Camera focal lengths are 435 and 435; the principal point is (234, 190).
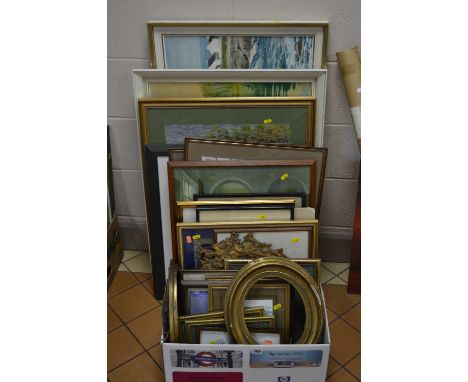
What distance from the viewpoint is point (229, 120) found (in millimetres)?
1585

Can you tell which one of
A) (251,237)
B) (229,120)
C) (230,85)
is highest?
(230,85)

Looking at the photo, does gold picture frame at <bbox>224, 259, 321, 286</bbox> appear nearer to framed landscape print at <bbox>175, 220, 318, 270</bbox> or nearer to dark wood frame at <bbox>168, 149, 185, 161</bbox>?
framed landscape print at <bbox>175, 220, 318, 270</bbox>

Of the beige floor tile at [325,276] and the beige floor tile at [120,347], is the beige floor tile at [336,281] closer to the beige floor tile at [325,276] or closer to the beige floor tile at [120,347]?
the beige floor tile at [325,276]

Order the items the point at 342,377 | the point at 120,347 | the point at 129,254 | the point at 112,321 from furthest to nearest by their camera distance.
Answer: the point at 129,254, the point at 112,321, the point at 120,347, the point at 342,377

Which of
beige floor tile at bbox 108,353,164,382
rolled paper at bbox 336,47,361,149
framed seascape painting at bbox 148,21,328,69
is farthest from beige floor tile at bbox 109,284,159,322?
rolled paper at bbox 336,47,361,149

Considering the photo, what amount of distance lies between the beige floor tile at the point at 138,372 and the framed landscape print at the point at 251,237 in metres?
0.37

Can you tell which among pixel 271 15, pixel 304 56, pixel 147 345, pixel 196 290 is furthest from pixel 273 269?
pixel 271 15

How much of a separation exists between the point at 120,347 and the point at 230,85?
1043 millimetres

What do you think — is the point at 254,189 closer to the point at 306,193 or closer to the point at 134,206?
the point at 306,193

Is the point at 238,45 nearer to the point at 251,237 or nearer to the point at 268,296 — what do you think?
the point at 251,237

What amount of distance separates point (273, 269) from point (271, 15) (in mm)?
878

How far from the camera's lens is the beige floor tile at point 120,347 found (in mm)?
1556

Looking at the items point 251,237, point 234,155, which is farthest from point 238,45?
point 251,237

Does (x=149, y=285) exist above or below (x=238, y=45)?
below
